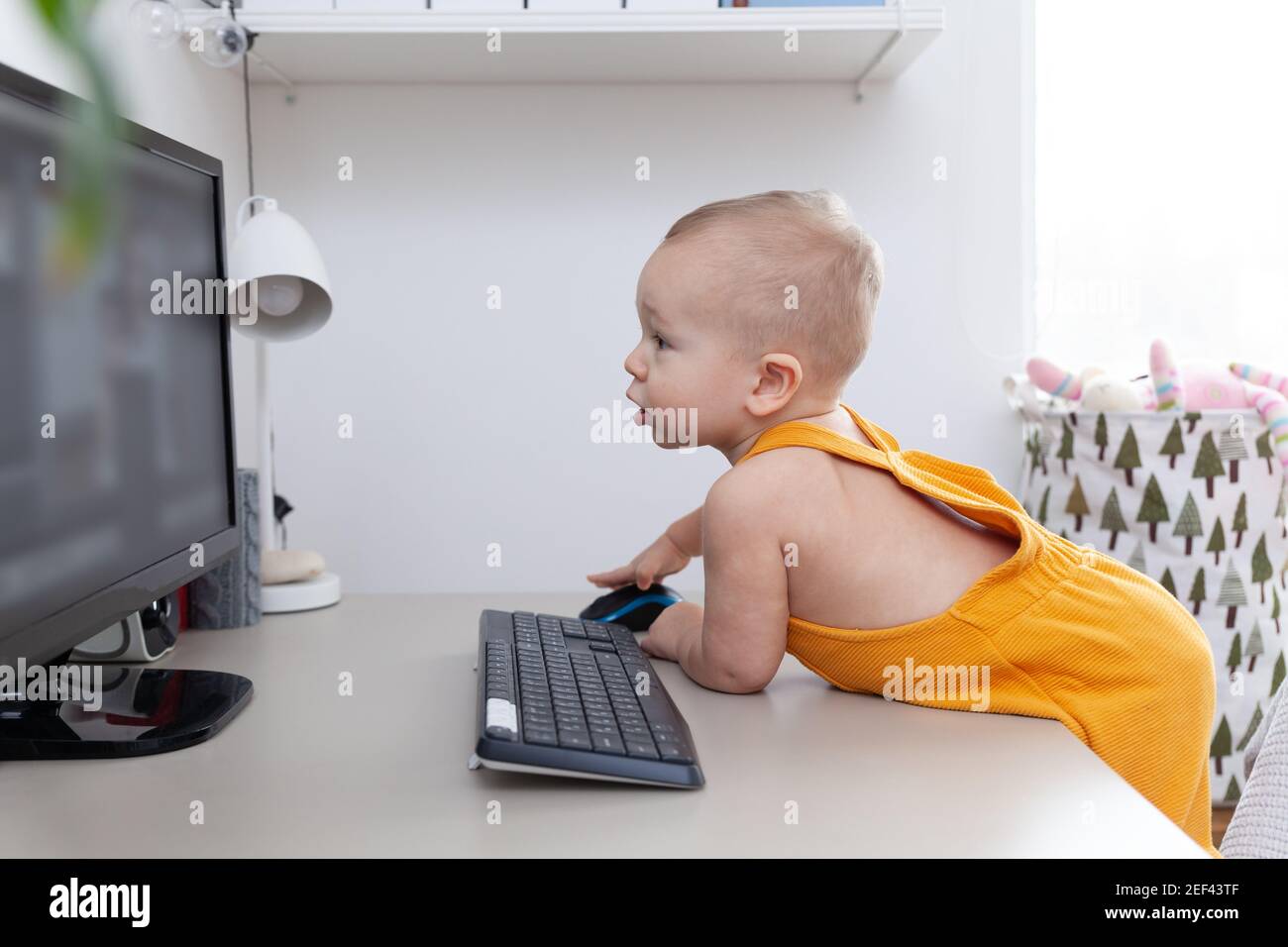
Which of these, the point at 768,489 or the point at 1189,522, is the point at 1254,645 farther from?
the point at 768,489

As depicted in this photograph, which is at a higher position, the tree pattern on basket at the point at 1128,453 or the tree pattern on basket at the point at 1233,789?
the tree pattern on basket at the point at 1128,453

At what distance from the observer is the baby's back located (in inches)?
34.0

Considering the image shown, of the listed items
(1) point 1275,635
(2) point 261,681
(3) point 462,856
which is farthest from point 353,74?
(1) point 1275,635

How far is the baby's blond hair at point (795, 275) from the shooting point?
0.92 m

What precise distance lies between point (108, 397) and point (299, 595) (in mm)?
472

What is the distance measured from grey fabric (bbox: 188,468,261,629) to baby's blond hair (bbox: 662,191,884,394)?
517 mm

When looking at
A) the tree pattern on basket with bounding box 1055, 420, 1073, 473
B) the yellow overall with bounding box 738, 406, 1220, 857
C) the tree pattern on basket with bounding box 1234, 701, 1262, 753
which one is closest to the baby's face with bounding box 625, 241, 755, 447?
the yellow overall with bounding box 738, 406, 1220, 857

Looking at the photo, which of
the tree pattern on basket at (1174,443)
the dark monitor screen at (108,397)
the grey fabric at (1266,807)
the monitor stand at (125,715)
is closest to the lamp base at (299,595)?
the dark monitor screen at (108,397)

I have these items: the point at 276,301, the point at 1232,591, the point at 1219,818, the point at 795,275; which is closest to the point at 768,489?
the point at 795,275

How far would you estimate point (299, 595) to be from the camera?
119 cm

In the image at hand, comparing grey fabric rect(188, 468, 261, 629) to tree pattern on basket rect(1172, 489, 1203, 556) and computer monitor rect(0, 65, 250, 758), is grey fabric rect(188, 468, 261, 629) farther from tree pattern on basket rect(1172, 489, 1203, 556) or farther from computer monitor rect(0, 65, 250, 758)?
tree pattern on basket rect(1172, 489, 1203, 556)

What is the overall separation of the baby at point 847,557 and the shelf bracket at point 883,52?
2.24ft

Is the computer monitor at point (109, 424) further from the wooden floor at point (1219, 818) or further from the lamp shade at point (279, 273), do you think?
the wooden floor at point (1219, 818)
